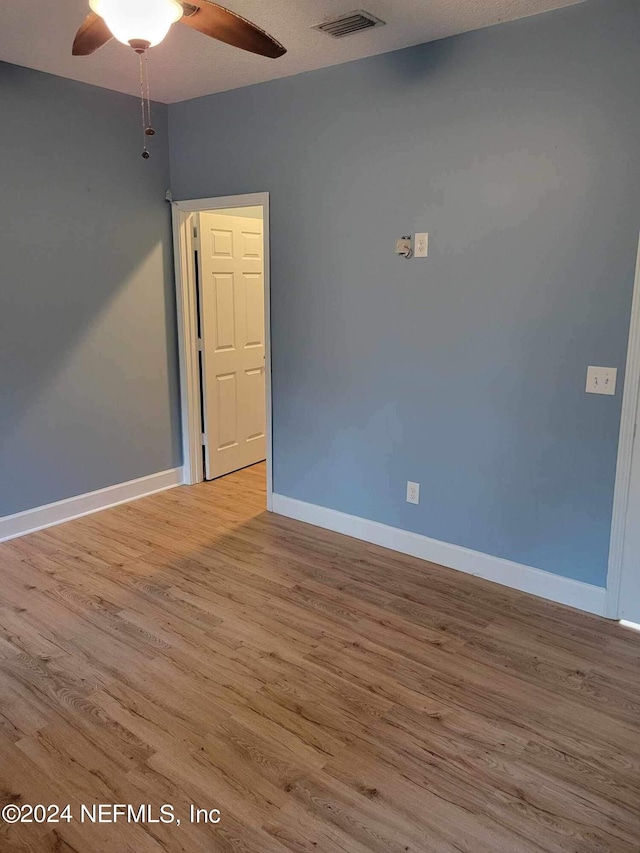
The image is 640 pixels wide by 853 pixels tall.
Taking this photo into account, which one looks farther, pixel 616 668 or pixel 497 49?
pixel 497 49

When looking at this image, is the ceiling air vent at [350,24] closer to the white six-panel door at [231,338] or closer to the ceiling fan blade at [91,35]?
the ceiling fan blade at [91,35]

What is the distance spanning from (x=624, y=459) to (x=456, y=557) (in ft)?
3.33

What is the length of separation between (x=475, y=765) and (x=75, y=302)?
3.25 m

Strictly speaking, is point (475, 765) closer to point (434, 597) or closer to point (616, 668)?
point (616, 668)

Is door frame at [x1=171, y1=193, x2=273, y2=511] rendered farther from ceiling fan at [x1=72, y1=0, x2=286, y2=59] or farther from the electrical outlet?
ceiling fan at [x1=72, y1=0, x2=286, y2=59]

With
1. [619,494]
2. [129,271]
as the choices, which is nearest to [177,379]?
[129,271]

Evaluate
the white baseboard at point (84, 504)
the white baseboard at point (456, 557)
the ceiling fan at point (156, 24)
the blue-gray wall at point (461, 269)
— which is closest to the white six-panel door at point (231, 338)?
the white baseboard at point (84, 504)

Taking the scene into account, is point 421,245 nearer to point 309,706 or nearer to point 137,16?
point 137,16

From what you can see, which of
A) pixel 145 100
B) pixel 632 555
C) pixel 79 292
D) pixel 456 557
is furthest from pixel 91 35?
pixel 632 555

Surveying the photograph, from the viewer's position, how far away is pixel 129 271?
161 inches

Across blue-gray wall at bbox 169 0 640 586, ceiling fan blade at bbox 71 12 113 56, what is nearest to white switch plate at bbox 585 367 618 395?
blue-gray wall at bbox 169 0 640 586

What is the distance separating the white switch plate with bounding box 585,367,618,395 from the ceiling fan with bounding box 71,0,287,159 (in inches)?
70.5

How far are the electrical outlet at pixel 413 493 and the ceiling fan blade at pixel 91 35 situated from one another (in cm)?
242

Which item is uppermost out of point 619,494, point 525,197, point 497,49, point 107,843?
point 497,49
